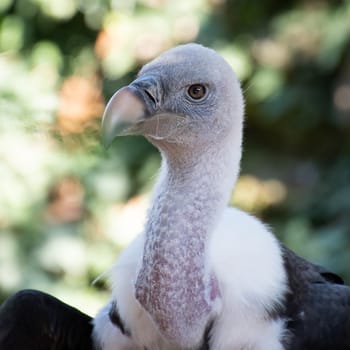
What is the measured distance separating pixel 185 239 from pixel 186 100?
32 cm

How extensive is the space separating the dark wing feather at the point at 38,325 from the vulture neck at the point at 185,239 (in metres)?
0.38

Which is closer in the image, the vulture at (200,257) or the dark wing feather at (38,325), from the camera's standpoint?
the vulture at (200,257)

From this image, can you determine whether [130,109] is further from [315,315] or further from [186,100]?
[315,315]

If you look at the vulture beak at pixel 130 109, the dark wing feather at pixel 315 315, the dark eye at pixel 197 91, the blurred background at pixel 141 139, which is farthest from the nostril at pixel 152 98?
the blurred background at pixel 141 139

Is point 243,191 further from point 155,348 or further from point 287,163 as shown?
point 155,348

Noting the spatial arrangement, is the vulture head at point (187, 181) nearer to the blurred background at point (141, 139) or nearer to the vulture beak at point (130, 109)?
the vulture beak at point (130, 109)

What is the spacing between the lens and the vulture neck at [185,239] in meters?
2.60

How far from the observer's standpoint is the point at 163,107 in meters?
2.56

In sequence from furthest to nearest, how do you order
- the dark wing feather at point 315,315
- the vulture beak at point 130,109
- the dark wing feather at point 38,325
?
the dark wing feather at point 38,325 < the dark wing feather at point 315,315 < the vulture beak at point 130,109

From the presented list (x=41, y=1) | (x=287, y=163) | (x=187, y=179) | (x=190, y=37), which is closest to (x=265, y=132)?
(x=287, y=163)

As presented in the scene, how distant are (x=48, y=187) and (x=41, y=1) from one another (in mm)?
849

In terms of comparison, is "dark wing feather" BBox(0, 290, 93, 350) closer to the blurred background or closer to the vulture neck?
the vulture neck

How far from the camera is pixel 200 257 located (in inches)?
104

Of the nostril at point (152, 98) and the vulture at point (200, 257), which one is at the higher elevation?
the nostril at point (152, 98)
